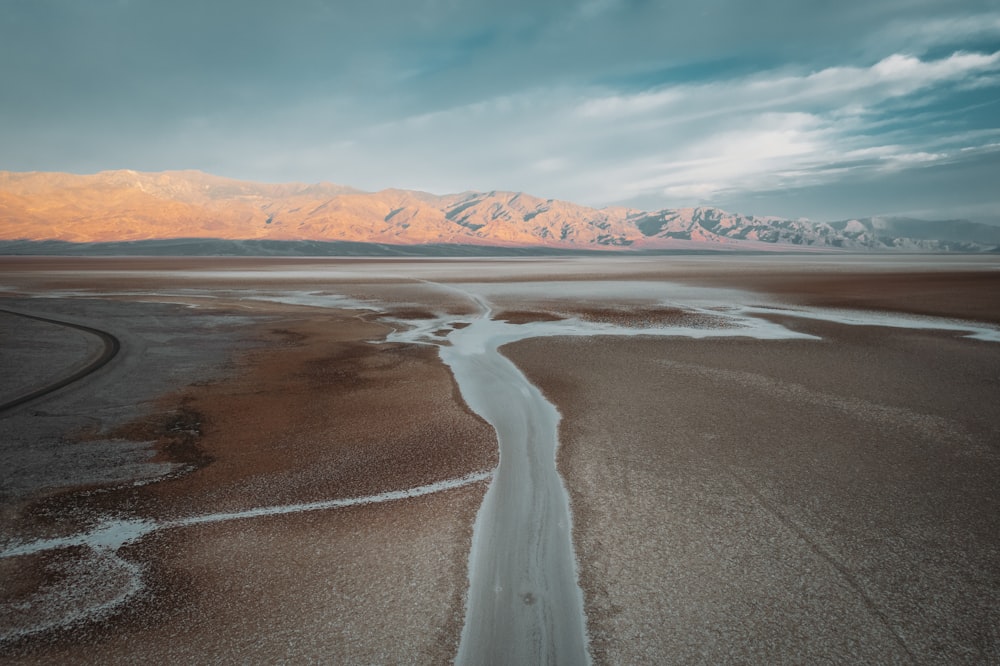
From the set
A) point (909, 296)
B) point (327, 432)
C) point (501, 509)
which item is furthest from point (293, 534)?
point (909, 296)

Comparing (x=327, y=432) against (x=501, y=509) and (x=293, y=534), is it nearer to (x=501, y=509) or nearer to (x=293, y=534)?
(x=293, y=534)

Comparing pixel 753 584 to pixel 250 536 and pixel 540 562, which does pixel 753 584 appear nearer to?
pixel 540 562

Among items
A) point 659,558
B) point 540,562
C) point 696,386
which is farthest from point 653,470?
point 696,386

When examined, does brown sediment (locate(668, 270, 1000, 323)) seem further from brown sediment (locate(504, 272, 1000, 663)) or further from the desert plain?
brown sediment (locate(504, 272, 1000, 663))

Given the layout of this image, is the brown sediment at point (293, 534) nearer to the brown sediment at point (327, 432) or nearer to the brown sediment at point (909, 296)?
the brown sediment at point (327, 432)

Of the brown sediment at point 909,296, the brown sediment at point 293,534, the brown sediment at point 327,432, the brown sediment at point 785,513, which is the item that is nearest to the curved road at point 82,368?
the brown sediment at point 293,534

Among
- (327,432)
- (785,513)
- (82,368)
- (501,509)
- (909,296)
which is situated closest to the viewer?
(785,513)
